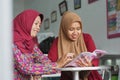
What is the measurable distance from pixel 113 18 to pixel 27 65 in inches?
50.8

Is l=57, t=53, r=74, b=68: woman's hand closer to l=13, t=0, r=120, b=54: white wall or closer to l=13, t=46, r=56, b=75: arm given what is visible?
l=13, t=46, r=56, b=75: arm

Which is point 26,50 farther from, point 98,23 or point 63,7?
point 63,7

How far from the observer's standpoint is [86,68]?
1.78 metres

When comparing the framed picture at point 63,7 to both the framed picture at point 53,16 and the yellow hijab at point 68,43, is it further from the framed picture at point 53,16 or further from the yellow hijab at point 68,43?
the yellow hijab at point 68,43

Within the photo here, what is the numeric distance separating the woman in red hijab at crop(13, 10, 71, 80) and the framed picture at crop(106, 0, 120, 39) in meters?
1.05

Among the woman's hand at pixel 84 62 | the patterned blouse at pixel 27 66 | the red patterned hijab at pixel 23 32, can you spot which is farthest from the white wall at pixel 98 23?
the red patterned hijab at pixel 23 32

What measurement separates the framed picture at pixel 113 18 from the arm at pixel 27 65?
1.12 meters

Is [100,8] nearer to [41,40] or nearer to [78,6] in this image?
[78,6]

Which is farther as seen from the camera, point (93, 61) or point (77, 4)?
point (77, 4)

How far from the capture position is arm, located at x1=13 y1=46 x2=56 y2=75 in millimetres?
1580

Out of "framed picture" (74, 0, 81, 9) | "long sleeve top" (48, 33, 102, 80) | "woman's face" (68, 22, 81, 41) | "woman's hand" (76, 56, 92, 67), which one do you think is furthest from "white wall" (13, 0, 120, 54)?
"woman's hand" (76, 56, 92, 67)

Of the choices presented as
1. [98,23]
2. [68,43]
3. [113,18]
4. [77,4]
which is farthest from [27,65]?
[77,4]

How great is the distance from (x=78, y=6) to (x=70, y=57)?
153cm

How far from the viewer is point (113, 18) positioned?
261cm
